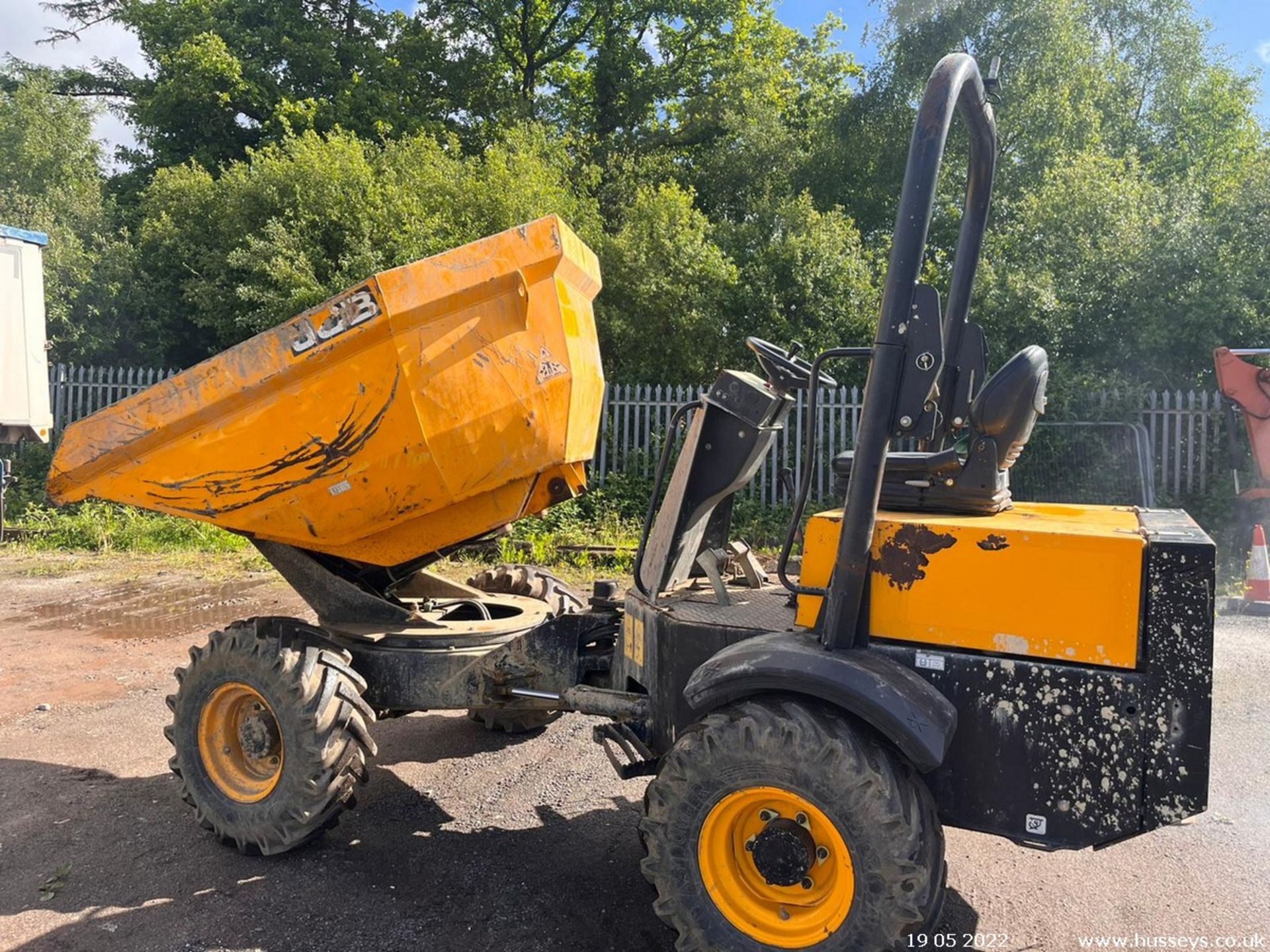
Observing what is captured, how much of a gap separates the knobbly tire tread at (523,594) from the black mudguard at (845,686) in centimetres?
232

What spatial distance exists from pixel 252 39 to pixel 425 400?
75.0ft

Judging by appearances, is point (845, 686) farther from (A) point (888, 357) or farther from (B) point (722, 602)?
(A) point (888, 357)

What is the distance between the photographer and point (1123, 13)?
20219 mm

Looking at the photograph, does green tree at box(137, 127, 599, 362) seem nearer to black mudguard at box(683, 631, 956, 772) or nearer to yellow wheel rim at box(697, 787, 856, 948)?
black mudguard at box(683, 631, 956, 772)

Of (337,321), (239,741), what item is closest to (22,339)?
(239,741)

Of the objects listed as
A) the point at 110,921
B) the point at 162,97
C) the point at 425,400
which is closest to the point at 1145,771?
the point at 425,400

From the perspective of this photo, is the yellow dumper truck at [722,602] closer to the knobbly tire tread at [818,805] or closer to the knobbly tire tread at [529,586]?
the knobbly tire tread at [818,805]

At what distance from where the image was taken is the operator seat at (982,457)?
3.03 meters

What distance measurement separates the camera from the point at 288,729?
152 inches

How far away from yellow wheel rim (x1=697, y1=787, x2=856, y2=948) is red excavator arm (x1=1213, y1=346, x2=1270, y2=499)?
9131 mm

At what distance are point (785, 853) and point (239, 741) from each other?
268 cm

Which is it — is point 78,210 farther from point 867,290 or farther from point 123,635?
point 867,290

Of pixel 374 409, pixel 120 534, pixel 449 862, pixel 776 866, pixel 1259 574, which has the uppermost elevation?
pixel 374 409

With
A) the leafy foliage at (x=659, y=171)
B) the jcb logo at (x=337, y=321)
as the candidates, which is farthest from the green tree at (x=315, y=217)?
the jcb logo at (x=337, y=321)
